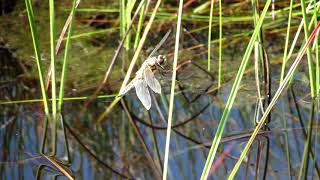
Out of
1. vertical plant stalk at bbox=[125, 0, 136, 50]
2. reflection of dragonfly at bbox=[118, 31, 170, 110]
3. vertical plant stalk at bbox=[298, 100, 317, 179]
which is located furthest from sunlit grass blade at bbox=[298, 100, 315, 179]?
vertical plant stalk at bbox=[125, 0, 136, 50]

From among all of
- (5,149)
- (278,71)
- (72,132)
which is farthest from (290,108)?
(5,149)

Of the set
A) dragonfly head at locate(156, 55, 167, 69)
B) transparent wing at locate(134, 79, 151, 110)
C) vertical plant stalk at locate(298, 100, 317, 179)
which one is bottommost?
vertical plant stalk at locate(298, 100, 317, 179)

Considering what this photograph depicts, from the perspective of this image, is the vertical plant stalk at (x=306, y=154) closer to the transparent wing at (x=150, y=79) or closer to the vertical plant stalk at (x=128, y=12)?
the transparent wing at (x=150, y=79)

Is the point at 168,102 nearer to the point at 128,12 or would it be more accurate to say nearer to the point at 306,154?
the point at 128,12

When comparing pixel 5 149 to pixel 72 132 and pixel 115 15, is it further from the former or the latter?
pixel 115 15

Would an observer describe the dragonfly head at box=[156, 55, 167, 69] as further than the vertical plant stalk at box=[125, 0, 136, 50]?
No

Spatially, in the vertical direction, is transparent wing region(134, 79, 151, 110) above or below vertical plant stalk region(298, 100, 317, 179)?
above

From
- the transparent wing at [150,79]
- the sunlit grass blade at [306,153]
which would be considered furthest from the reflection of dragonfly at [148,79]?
the sunlit grass blade at [306,153]

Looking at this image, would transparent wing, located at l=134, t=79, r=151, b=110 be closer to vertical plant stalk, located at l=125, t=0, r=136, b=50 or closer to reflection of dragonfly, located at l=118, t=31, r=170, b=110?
reflection of dragonfly, located at l=118, t=31, r=170, b=110
